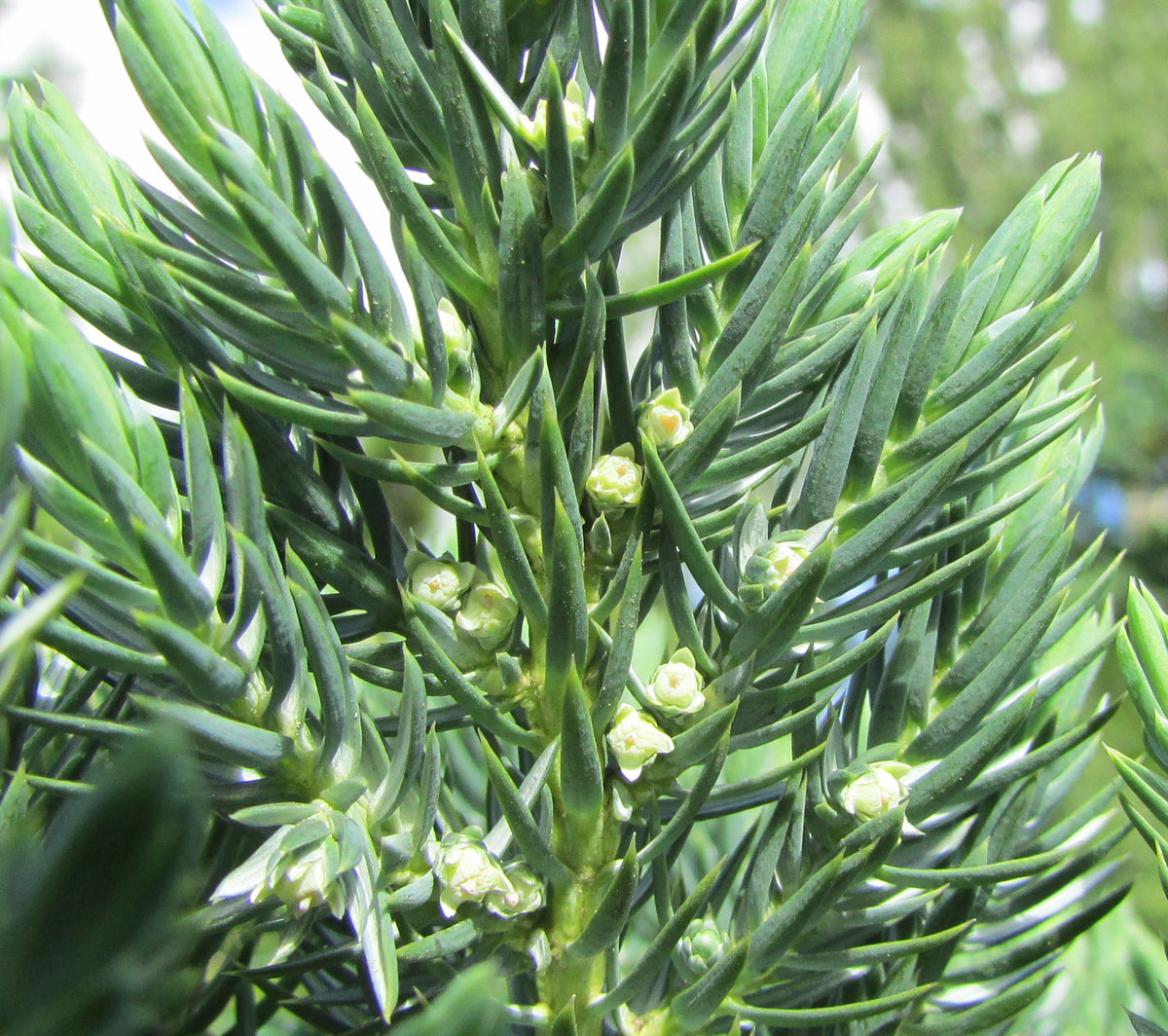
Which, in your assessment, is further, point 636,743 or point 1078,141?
point 1078,141

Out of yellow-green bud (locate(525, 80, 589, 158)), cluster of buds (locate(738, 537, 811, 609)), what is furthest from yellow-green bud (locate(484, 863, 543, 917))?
yellow-green bud (locate(525, 80, 589, 158))

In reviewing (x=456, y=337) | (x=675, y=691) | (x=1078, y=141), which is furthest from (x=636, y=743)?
(x=1078, y=141)

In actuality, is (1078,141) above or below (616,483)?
above

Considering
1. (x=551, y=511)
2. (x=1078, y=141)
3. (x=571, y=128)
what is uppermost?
(x=1078, y=141)

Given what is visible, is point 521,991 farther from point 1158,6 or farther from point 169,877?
point 1158,6

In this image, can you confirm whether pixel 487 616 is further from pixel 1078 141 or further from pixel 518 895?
pixel 1078 141

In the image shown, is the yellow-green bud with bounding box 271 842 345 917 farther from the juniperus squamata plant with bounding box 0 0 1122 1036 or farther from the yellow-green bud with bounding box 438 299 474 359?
the yellow-green bud with bounding box 438 299 474 359
